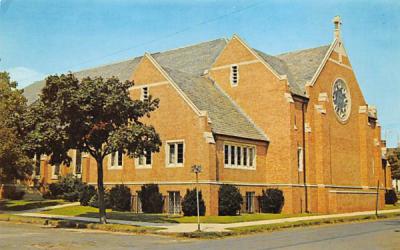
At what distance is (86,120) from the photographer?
2753cm

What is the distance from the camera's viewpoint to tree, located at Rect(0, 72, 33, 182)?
36.2m

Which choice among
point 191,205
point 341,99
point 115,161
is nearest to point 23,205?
point 115,161

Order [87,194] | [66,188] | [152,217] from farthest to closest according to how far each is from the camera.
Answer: [66,188], [87,194], [152,217]

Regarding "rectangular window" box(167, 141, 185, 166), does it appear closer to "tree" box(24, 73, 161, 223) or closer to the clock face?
"tree" box(24, 73, 161, 223)

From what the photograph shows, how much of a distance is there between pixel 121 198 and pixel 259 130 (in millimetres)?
12829

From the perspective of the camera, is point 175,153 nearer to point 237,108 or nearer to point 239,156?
point 239,156

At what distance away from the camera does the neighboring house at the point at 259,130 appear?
37.6 m

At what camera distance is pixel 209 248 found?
1797 centimetres

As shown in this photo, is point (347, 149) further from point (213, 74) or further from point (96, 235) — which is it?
point (96, 235)

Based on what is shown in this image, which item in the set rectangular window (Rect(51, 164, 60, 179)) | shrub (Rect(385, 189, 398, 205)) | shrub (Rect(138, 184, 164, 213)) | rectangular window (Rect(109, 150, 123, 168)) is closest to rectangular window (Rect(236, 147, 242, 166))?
shrub (Rect(138, 184, 164, 213))

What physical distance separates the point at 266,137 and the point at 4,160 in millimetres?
20665

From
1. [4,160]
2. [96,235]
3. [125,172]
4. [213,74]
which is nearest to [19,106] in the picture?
[4,160]

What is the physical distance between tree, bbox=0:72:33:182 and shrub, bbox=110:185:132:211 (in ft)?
23.3

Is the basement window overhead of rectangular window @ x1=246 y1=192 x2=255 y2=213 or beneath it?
overhead
